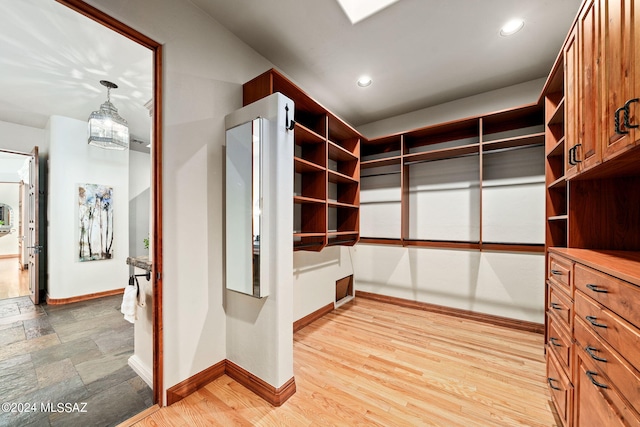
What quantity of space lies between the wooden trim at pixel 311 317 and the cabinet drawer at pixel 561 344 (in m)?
2.20

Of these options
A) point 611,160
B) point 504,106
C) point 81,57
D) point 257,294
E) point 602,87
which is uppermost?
point 81,57

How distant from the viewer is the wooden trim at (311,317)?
2775 millimetres

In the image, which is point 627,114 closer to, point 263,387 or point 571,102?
point 571,102

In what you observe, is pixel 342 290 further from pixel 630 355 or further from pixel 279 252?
pixel 630 355

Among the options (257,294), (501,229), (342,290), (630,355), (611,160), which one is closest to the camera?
(630,355)

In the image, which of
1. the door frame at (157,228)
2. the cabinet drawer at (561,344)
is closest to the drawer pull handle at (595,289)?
the cabinet drawer at (561,344)

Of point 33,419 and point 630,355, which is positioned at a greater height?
point 630,355

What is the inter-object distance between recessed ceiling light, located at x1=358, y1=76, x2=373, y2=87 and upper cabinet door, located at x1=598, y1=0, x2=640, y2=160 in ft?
6.21

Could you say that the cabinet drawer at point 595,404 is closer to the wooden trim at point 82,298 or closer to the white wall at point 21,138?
the wooden trim at point 82,298

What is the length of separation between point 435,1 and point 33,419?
4.03 m

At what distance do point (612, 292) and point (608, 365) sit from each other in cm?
28

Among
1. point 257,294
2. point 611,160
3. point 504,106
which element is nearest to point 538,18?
point 504,106

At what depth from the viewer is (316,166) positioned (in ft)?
8.04

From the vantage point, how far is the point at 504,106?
2977 millimetres
